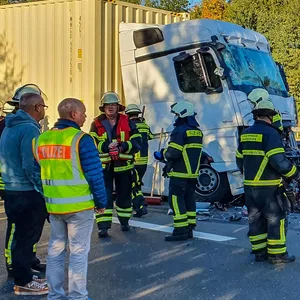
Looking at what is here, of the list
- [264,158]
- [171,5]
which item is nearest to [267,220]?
[264,158]

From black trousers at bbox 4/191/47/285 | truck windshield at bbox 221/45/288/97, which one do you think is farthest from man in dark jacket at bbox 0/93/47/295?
truck windshield at bbox 221/45/288/97

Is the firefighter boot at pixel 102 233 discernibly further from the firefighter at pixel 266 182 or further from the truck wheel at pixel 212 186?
the truck wheel at pixel 212 186

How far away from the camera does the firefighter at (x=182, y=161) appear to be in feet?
22.5

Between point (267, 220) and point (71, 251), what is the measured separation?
8.05ft

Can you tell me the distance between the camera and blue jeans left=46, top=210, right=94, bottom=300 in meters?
4.27

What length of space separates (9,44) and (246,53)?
5236 mm

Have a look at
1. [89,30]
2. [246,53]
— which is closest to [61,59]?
[89,30]

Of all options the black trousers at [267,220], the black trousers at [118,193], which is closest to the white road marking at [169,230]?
the black trousers at [118,193]

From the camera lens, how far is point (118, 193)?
290 inches

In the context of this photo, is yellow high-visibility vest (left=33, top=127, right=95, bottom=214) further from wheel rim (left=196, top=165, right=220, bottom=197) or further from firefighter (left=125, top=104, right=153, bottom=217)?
wheel rim (left=196, top=165, right=220, bottom=197)

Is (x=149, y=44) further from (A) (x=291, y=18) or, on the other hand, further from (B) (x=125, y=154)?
(A) (x=291, y=18)

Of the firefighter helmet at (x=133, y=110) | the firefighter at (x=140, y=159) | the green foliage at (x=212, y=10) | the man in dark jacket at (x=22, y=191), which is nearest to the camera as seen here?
the man in dark jacket at (x=22, y=191)

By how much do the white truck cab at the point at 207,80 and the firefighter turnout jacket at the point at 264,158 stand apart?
3.25 metres

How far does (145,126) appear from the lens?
9.33m
